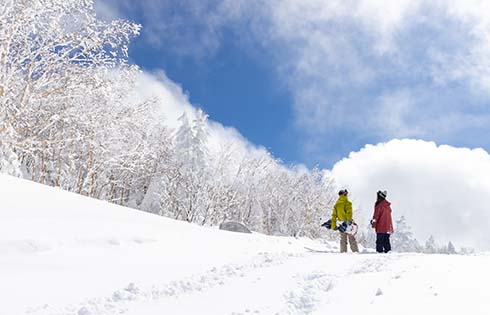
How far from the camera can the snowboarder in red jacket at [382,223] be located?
1315cm

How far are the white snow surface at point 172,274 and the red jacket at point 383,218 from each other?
3.62 metres

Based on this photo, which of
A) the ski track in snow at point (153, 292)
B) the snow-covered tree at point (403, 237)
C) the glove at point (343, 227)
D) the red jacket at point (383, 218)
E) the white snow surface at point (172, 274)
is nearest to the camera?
the ski track in snow at point (153, 292)

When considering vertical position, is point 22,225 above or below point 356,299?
above

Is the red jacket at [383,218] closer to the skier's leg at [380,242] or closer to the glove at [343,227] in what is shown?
the skier's leg at [380,242]

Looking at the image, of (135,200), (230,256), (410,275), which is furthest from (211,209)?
(410,275)

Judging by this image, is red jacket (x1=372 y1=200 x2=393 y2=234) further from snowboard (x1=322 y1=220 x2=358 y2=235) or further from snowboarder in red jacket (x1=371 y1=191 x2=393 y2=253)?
snowboard (x1=322 y1=220 x2=358 y2=235)

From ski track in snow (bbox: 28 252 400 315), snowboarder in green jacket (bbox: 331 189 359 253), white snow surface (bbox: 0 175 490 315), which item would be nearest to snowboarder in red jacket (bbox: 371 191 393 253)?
snowboarder in green jacket (bbox: 331 189 359 253)

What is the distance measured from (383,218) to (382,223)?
0.15 m

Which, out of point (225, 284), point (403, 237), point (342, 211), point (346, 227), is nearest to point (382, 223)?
point (346, 227)

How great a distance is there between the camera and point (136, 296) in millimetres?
6082

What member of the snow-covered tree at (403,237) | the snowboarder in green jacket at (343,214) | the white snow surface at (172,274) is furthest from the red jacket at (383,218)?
the snow-covered tree at (403,237)

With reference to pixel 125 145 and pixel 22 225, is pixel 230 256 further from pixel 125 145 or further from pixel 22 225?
pixel 125 145

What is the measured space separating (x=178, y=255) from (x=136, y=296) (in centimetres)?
302

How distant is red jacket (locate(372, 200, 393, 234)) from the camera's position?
13141 mm
